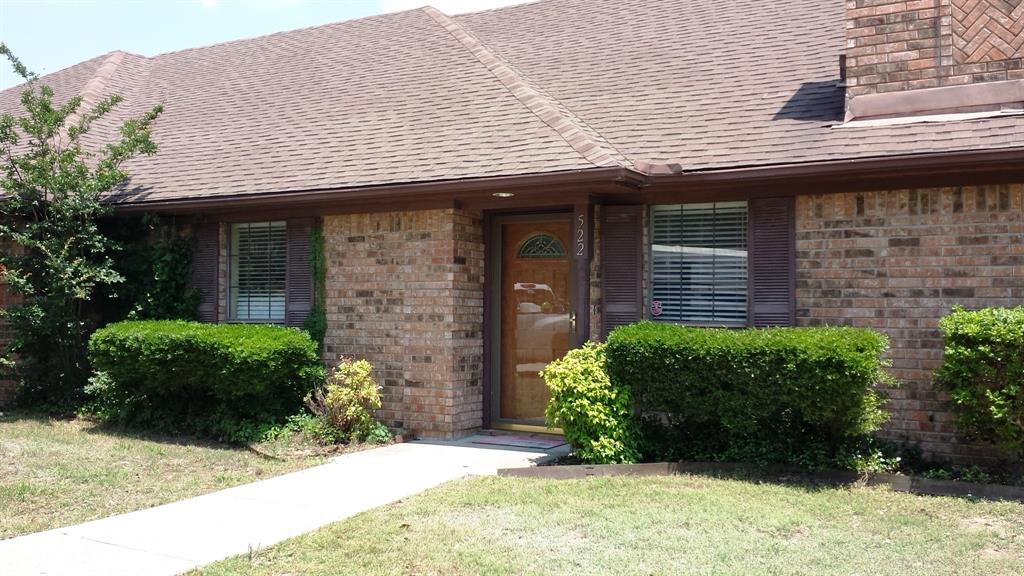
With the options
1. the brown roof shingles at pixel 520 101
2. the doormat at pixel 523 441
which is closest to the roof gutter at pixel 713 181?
the brown roof shingles at pixel 520 101

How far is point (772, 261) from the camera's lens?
8.30m

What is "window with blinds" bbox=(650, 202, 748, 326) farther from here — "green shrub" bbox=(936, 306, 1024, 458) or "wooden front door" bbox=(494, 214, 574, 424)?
"green shrub" bbox=(936, 306, 1024, 458)

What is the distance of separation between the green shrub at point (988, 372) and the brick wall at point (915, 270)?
572mm

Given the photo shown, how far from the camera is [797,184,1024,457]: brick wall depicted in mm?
7438

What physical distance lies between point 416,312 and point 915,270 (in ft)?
16.0

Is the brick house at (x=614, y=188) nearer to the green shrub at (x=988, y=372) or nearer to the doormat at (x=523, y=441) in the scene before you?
the doormat at (x=523, y=441)

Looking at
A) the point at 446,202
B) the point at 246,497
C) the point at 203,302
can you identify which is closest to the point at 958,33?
the point at 446,202

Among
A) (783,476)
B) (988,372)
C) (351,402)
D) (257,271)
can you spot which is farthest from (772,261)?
(257,271)

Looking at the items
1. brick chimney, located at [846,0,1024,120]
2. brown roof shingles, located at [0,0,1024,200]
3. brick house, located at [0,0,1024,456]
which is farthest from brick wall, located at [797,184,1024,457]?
brick chimney, located at [846,0,1024,120]

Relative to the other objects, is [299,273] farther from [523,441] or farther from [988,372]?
[988,372]

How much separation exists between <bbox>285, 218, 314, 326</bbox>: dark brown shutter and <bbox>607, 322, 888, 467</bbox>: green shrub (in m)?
4.07

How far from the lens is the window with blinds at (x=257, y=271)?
10680 mm

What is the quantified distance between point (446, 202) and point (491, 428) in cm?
255

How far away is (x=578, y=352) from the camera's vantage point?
8.08 metres
